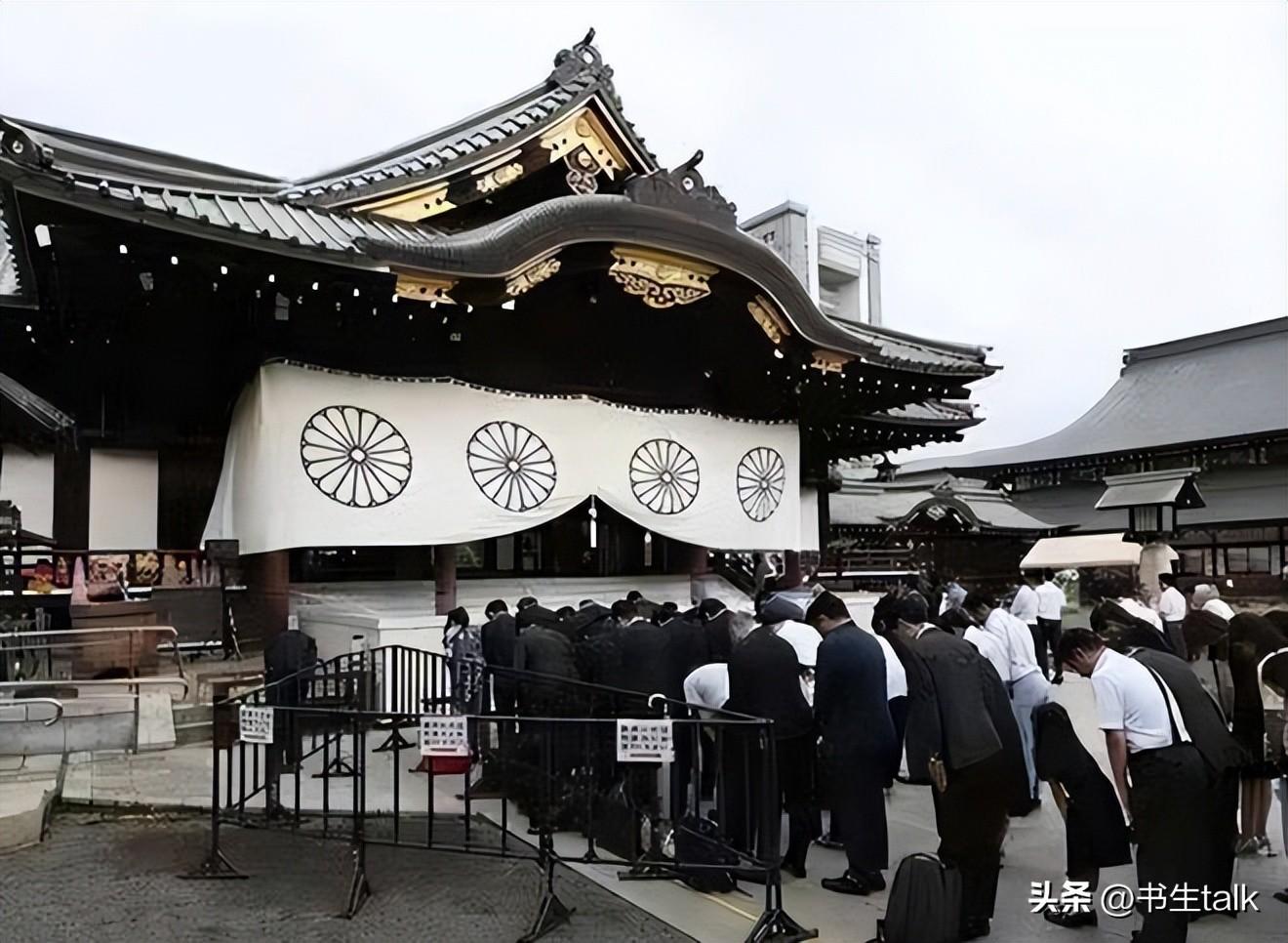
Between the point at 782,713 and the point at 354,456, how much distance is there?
6.53 m

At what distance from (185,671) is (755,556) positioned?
1028 cm

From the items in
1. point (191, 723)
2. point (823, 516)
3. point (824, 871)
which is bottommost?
point (824, 871)

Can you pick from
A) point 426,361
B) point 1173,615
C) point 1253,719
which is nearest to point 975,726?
point 1253,719

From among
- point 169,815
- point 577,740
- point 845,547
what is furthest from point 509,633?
point 845,547

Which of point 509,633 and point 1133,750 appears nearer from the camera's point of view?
point 1133,750

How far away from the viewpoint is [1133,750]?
440 centimetres

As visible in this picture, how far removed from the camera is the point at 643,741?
485 centimetres

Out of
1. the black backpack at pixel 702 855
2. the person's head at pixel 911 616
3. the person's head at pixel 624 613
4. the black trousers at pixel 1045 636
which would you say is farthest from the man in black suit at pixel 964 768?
the black trousers at pixel 1045 636

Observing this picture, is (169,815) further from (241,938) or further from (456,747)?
(456,747)

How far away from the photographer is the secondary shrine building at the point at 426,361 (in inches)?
378

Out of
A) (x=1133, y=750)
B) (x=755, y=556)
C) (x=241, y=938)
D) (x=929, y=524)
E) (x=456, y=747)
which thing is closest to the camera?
(x=1133, y=750)

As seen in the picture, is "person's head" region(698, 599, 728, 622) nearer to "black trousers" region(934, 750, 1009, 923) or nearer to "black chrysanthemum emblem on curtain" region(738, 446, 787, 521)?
"black trousers" region(934, 750, 1009, 923)

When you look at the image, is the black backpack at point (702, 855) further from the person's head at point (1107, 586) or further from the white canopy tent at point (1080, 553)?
the person's head at point (1107, 586)

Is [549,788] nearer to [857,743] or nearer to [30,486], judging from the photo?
[857,743]
